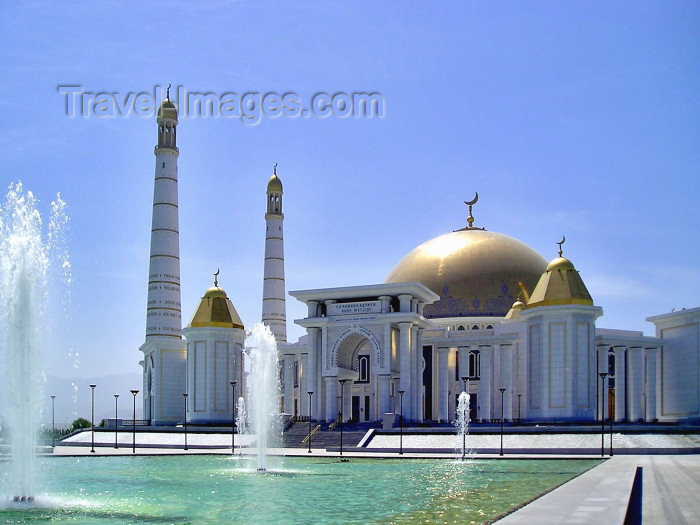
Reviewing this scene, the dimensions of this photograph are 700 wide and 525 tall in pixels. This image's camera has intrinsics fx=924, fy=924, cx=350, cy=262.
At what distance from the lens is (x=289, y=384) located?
2291 inches

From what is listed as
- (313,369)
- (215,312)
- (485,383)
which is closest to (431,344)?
(485,383)

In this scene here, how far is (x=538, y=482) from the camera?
852 inches

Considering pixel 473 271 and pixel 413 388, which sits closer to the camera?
pixel 413 388

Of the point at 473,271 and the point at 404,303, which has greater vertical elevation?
the point at 473,271

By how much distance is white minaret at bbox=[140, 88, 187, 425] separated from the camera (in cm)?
5619

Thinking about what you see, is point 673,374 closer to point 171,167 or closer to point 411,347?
point 411,347

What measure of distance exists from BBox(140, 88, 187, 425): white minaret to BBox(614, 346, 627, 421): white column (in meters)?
25.6

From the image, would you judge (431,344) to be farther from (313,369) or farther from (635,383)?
(635,383)

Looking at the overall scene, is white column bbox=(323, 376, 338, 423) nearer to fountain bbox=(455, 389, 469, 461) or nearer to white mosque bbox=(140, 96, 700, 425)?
white mosque bbox=(140, 96, 700, 425)

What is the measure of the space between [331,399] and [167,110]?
70.5 feet

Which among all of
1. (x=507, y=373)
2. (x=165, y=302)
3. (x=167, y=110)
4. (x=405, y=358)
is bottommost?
(x=507, y=373)

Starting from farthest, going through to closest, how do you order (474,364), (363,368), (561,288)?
(363,368)
(474,364)
(561,288)

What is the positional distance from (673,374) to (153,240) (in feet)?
101

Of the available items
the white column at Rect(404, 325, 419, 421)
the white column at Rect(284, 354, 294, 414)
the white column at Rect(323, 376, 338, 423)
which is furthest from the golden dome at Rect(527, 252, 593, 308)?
the white column at Rect(284, 354, 294, 414)
